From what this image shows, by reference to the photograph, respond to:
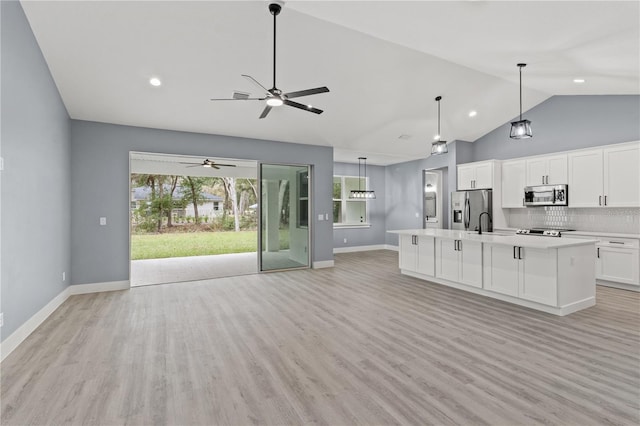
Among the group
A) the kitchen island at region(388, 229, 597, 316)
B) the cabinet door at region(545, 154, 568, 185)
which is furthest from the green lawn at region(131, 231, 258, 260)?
the cabinet door at region(545, 154, 568, 185)

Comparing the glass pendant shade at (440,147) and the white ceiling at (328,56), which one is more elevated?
the white ceiling at (328,56)

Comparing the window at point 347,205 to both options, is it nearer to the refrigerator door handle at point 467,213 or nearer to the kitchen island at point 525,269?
A: the refrigerator door handle at point 467,213

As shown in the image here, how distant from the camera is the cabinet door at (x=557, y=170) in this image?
6012mm

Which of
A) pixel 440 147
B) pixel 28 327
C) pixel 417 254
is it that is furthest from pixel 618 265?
pixel 28 327

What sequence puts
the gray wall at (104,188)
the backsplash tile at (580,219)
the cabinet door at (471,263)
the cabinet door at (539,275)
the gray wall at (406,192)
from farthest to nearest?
the gray wall at (406,192), the backsplash tile at (580,219), the gray wall at (104,188), the cabinet door at (471,263), the cabinet door at (539,275)

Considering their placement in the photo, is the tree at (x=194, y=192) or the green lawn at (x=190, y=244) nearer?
the green lawn at (x=190, y=244)

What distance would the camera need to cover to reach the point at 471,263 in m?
4.91

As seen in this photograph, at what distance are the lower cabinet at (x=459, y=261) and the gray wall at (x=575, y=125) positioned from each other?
11.0ft

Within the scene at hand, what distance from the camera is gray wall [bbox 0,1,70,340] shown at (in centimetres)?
297

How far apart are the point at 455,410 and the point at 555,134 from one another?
651 centimetres

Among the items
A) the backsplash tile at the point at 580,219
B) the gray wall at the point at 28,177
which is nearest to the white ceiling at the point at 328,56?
the gray wall at the point at 28,177

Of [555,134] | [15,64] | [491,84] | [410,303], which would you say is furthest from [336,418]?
[555,134]

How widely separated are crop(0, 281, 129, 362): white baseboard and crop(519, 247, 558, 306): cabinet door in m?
5.61

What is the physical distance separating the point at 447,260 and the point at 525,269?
4.17ft
